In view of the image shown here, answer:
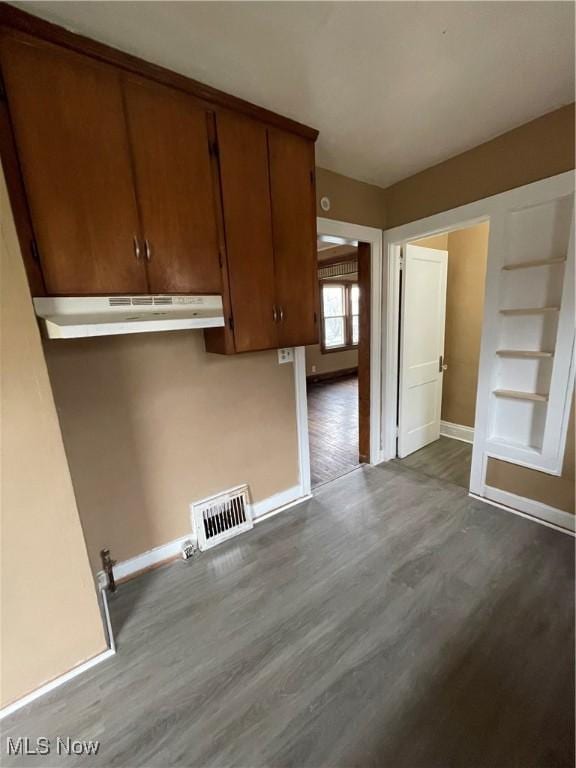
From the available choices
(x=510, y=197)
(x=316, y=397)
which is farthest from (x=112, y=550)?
(x=316, y=397)

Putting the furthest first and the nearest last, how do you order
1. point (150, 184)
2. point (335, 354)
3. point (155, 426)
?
point (335, 354) < point (155, 426) < point (150, 184)

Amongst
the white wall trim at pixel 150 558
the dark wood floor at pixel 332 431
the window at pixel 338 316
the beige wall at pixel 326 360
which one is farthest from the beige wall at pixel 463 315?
the window at pixel 338 316

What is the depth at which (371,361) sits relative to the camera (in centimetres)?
290

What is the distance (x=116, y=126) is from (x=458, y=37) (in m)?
1.50

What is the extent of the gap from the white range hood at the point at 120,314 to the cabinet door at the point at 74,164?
0.05 meters

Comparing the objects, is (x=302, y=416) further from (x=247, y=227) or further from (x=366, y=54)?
(x=366, y=54)

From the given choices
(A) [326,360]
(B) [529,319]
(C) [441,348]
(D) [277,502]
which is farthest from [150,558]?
(A) [326,360]

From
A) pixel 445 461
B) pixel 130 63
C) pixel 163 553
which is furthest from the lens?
pixel 445 461

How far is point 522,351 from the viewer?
213 centimetres

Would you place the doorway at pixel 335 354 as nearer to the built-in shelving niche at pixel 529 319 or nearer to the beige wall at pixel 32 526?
the built-in shelving niche at pixel 529 319

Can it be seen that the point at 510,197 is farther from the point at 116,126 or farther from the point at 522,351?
the point at 116,126

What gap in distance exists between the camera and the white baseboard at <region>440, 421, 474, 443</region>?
3541 mm

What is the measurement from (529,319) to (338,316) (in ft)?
17.9

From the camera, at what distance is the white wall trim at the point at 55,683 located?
124 centimetres
